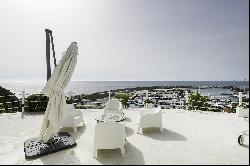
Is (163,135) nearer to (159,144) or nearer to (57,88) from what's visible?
(159,144)

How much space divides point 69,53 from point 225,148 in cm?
388

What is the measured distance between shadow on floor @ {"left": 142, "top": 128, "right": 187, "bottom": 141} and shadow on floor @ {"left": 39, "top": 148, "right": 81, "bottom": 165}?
2.27m

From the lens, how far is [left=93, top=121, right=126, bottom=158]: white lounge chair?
17.3 ft

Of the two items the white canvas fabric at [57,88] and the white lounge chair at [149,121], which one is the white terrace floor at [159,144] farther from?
the white canvas fabric at [57,88]

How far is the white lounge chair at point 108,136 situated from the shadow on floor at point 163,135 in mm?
1647

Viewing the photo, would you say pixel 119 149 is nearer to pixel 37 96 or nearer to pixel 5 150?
pixel 5 150

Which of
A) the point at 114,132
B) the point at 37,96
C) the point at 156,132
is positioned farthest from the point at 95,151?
the point at 37,96

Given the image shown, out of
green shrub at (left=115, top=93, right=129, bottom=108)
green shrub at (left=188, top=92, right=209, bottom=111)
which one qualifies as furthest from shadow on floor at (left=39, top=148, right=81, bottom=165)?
green shrub at (left=188, top=92, right=209, bottom=111)

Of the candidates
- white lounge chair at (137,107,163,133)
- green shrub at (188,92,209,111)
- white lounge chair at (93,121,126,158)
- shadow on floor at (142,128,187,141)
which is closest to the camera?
white lounge chair at (93,121,126,158)

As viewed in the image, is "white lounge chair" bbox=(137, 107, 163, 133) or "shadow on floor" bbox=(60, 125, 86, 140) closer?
"shadow on floor" bbox=(60, 125, 86, 140)

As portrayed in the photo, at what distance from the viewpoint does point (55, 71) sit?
531cm

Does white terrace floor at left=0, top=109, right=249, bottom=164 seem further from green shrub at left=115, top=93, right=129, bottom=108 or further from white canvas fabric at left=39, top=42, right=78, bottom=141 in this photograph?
green shrub at left=115, top=93, right=129, bottom=108

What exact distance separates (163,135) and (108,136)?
217 centimetres

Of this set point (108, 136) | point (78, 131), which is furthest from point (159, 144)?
point (78, 131)
